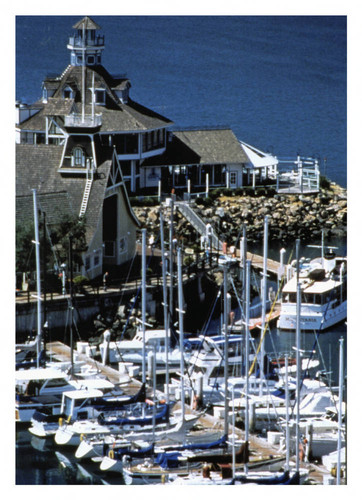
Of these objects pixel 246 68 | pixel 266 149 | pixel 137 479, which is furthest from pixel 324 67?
pixel 137 479

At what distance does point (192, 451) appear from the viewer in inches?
1011

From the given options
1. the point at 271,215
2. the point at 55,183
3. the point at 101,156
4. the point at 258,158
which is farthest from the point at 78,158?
the point at 271,215

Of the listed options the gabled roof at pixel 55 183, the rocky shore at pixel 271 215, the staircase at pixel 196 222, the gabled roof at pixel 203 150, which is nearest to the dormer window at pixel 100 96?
the gabled roof at pixel 203 150

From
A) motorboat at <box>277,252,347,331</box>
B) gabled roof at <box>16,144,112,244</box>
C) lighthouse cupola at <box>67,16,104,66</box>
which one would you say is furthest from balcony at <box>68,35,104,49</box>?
motorboat at <box>277,252,347,331</box>

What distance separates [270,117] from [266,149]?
11.5 ft

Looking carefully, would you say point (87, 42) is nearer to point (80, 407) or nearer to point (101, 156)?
point (101, 156)

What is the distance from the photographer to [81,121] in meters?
33.6

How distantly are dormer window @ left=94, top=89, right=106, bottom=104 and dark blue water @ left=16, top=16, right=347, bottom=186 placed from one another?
2604 millimetres

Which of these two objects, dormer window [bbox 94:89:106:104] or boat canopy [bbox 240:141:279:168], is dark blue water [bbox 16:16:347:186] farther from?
dormer window [bbox 94:89:106:104]

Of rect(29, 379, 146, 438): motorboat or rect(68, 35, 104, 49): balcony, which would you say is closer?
rect(29, 379, 146, 438): motorboat

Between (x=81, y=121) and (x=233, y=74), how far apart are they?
5.00 metres

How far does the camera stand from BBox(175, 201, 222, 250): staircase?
33.5 metres

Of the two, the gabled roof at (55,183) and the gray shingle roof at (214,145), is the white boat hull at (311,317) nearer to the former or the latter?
the gray shingle roof at (214,145)

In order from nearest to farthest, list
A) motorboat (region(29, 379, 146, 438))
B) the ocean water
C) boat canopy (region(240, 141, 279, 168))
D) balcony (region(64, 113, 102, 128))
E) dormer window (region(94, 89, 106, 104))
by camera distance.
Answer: the ocean water, motorboat (region(29, 379, 146, 438)), balcony (region(64, 113, 102, 128)), boat canopy (region(240, 141, 279, 168)), dormer window (region(94, 89, 106, 104))
